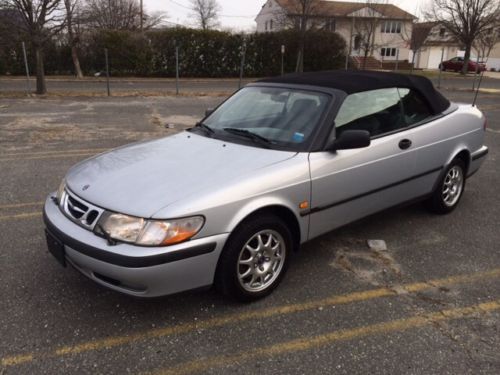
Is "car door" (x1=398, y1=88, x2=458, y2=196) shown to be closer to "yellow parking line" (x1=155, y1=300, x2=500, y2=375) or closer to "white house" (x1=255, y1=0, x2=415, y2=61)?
"yellow parking line" (x1=155, y1=300, x2=500, y2=375)

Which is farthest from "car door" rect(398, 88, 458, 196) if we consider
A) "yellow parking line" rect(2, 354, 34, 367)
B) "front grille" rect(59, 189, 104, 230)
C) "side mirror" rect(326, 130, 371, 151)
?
"yellow parking line" rect(2, 354, 34, 367)

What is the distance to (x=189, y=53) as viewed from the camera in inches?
1150

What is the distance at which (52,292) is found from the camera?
316 cm

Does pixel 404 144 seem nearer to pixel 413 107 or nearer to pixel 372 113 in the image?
pixel 372 113

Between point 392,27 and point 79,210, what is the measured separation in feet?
167

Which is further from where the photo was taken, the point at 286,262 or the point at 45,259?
the point at 45,259

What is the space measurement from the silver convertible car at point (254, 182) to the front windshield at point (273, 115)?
12 millimetres

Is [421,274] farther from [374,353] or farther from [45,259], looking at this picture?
[45,259]

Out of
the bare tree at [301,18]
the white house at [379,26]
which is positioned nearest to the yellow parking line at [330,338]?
the bare tree at [301,18]

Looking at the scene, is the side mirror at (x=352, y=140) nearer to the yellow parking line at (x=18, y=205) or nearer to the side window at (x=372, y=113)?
the side window at (x=372, y=113)

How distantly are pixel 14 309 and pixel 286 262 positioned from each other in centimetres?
188

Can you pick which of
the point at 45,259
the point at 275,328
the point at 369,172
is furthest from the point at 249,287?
the point at 45,259

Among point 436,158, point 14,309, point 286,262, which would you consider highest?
point 436,158

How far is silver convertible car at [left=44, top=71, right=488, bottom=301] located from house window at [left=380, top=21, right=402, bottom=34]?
4722cm
